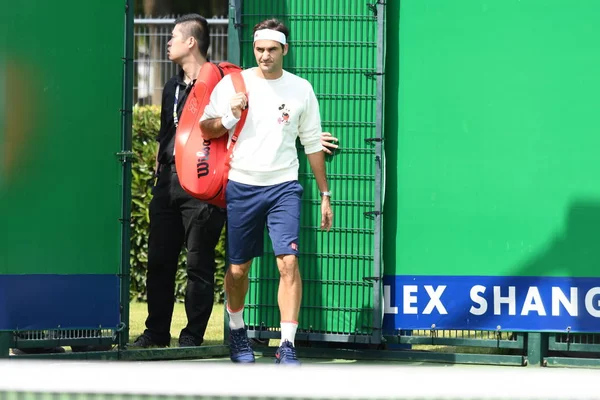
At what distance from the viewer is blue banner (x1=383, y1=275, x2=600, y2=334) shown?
7789 mm

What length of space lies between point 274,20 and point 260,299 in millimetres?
1885

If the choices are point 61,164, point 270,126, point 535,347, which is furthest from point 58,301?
point 535,347

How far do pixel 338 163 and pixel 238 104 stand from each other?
1.17 meters

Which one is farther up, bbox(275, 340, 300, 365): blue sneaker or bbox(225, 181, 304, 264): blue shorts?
bbox(225, 181, 304, 264): blue shorts

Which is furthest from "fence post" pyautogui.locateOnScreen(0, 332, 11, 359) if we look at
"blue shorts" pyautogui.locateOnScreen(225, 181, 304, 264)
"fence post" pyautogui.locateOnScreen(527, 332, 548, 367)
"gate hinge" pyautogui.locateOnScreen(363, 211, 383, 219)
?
"fence post" pyautogui.locateOnScreen(527, 332, 548, 367)

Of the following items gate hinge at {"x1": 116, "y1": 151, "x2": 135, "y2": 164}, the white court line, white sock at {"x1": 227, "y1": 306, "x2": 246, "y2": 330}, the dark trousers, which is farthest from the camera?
the dark trousers

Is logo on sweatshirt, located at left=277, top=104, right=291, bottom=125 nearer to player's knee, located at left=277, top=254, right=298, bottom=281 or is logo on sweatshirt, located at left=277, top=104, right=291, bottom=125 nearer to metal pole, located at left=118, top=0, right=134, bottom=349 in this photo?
player's knee, located at left=277, top=254, right=298, bottom=281

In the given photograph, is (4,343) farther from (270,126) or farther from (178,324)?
(178,324)

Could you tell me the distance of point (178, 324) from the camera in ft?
35.1

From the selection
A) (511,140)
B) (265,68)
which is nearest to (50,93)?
(265,68)

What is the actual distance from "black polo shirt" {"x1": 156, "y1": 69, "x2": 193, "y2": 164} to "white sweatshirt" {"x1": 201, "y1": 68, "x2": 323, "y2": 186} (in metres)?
0.91

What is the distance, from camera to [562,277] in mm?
7789

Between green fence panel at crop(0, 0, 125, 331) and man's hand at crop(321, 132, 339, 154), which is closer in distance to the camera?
green fence panel at crop(0, 0, 125, 331)

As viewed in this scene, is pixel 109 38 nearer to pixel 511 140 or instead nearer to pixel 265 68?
pixel 265 68
